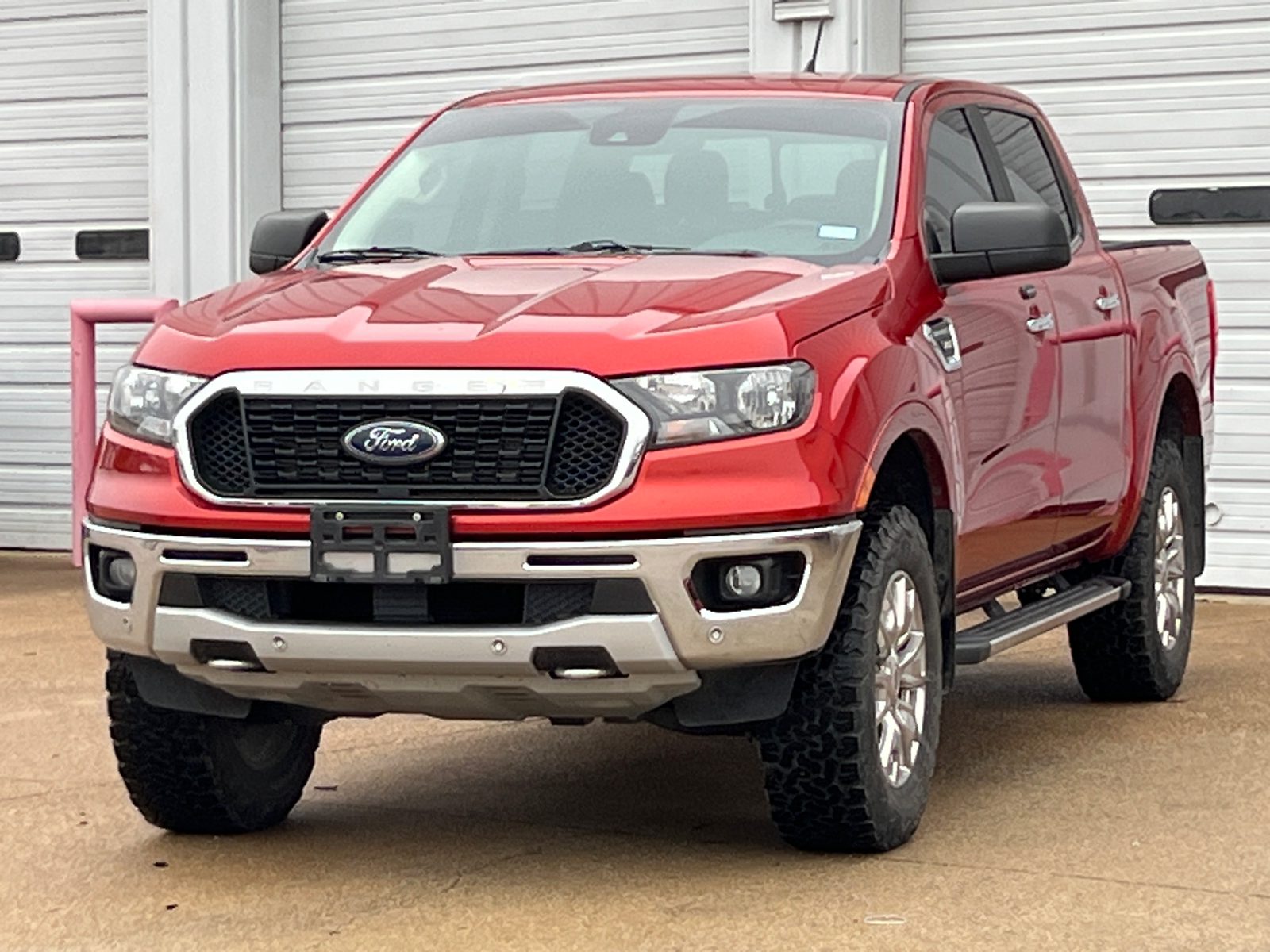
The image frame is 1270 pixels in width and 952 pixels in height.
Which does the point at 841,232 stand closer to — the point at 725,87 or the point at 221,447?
the point at 725,87

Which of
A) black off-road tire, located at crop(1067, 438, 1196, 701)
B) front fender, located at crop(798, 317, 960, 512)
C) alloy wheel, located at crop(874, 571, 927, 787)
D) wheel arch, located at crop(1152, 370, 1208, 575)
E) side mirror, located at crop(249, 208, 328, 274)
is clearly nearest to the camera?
front fender, located at crop(798, 317, 960, 512)

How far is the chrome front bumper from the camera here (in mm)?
4723

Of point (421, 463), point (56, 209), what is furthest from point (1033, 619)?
point (56, 209)

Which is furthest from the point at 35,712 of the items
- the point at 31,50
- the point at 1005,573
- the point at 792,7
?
the point at 31,50

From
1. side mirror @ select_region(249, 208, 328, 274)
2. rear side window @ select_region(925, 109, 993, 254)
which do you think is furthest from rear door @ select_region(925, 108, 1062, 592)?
side mirror @ select_region(249, 208, 328, 274)

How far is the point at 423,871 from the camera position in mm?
5152

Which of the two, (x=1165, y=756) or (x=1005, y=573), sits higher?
(x=1005, y=573)

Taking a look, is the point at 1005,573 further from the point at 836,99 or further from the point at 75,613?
the point at 75,613

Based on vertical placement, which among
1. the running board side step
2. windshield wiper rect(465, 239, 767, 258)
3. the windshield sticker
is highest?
the windshield sticker

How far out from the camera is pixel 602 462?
4.75 metres

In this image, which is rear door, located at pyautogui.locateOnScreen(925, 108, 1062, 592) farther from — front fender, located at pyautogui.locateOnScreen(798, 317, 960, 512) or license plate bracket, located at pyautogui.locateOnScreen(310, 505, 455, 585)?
license plate bracket, located at pyautogui.locateOnScreen(310, 505, 455, 585)

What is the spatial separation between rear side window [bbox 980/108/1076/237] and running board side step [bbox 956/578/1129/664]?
1.04 m

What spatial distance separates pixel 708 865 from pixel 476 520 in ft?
3.09

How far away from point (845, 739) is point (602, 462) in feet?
2.52
